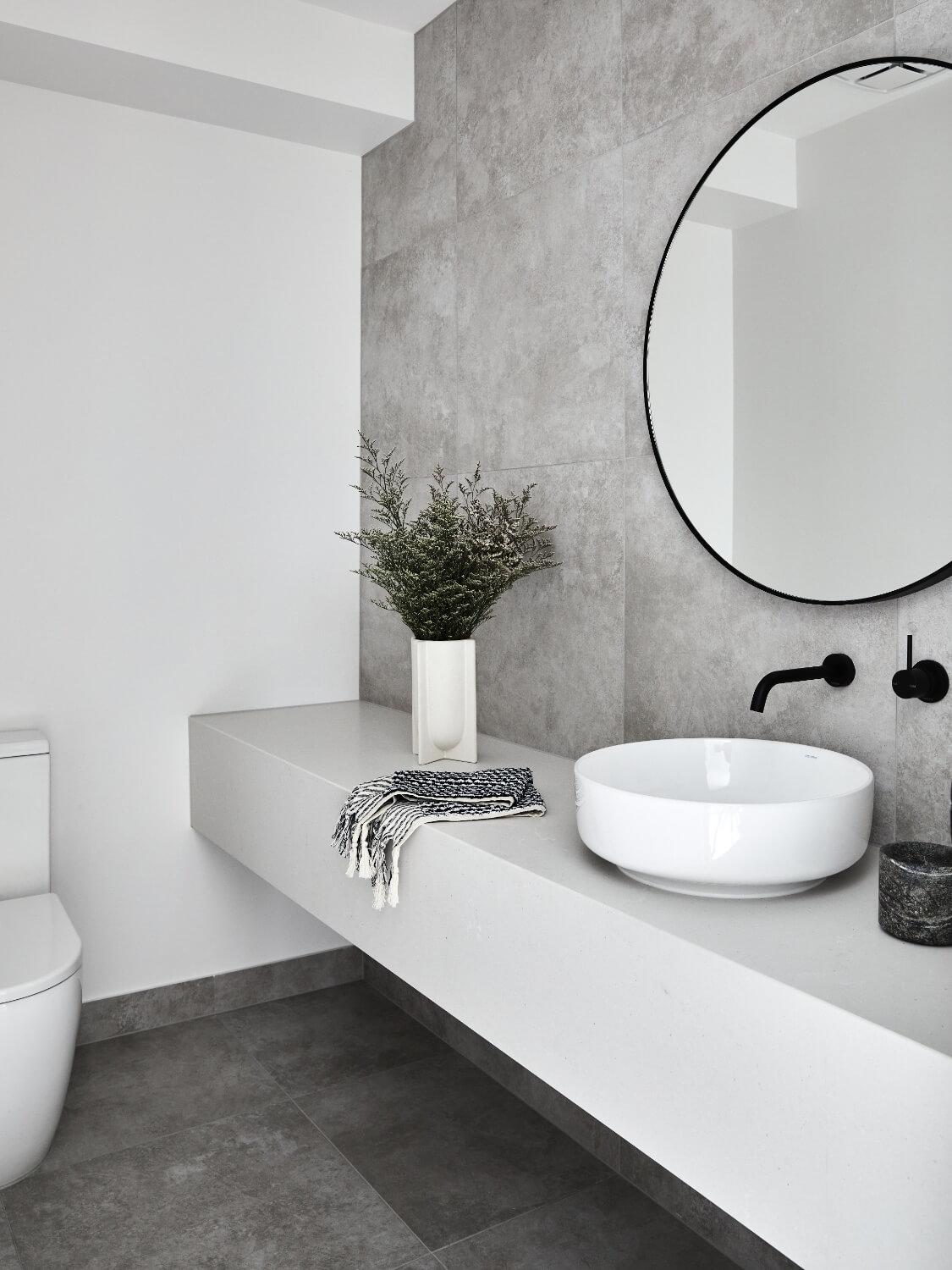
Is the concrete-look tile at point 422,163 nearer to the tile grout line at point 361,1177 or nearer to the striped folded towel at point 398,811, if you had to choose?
the striped folded towel at point 398,811

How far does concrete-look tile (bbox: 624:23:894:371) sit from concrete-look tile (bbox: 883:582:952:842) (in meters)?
0.74

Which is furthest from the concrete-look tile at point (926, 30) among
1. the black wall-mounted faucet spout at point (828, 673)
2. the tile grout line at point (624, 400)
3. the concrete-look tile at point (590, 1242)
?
the concrete-look tile at point (590, 1242)

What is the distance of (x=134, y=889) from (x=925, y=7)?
253 cm

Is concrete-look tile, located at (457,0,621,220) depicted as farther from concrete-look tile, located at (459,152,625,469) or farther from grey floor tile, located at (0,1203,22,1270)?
grey floor tile, located at (0,1203,22,1270)

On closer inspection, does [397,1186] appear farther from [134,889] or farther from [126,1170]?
[134,889]

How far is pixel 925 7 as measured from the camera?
1.47m

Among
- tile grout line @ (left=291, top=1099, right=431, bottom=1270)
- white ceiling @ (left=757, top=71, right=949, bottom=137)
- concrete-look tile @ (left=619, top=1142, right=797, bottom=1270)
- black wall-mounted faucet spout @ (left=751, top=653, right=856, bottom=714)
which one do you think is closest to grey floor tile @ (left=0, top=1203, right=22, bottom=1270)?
tile grout line @ (left=291, top=1099, right=431, bottom=1270)

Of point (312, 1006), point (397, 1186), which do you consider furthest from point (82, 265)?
point (397, 1186)

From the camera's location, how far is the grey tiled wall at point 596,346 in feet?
5.31

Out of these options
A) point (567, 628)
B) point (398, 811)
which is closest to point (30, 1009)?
point (398, 811)

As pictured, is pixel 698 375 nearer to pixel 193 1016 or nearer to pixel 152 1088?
pixel 152 1088

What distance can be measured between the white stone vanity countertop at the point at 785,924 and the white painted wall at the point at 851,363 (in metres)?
0.48

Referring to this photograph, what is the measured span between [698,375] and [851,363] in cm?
33

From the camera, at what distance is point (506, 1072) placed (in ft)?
8.14
